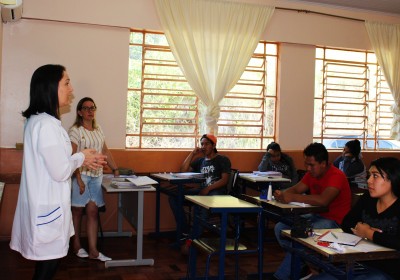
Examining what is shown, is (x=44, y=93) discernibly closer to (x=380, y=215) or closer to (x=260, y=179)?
(x=380, y=215)

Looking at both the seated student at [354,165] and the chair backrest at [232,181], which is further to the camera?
the seated student at [354,165]

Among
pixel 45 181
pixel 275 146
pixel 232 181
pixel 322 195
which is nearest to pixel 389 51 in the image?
pixel 275 146

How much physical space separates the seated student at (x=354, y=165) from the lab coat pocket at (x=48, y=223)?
15.7 ft

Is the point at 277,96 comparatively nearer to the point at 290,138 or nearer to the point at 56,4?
the point at 290,138

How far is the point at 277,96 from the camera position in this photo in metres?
6.76

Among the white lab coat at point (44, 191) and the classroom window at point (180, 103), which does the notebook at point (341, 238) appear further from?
the classroom window at point (180, 103)

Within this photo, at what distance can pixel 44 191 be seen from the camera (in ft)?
7.91

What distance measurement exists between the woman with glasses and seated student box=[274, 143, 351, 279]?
1.89m

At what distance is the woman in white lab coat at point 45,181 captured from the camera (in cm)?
240

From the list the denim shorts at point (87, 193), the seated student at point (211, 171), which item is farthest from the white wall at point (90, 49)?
the denim shorts at point (87, 193)

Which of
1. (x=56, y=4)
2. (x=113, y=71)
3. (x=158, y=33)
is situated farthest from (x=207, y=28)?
(x=56, y=4)

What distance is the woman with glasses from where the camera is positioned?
4.70 metres

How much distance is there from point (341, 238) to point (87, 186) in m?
2.84

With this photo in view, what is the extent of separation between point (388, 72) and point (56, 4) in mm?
5003
